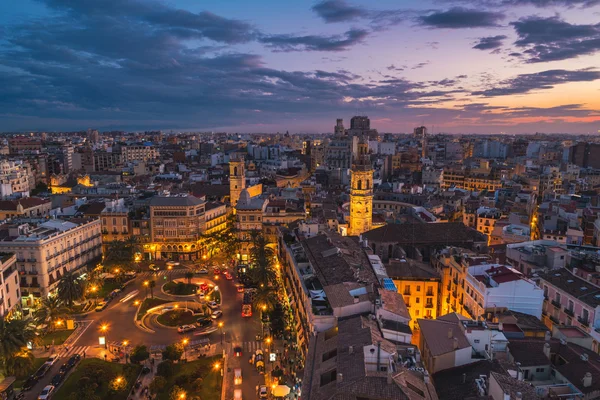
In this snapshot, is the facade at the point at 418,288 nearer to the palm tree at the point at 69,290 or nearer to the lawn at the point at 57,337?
the lawn at the point at 57,337

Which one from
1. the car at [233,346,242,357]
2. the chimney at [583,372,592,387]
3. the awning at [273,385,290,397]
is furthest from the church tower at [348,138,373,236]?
the chimney at [583,372,592,387]

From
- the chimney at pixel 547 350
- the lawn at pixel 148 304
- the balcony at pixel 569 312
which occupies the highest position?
the chimney at pixel 547 350

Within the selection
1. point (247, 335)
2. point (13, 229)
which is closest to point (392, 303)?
point (247, 335)

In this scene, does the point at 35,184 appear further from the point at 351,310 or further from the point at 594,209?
the point at 594,209

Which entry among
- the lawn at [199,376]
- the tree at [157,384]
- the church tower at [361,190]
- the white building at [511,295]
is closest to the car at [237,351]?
the lawn at [199,376]

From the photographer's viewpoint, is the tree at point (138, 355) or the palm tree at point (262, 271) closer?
the tree at point (138, 355)

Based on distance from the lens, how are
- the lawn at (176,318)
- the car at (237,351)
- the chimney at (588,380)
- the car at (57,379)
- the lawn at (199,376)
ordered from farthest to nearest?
the lawn at (176,318) < the car at (237,351) < the car at (57,379) < the lawn at (199,376) < the chimney at (588,380)
